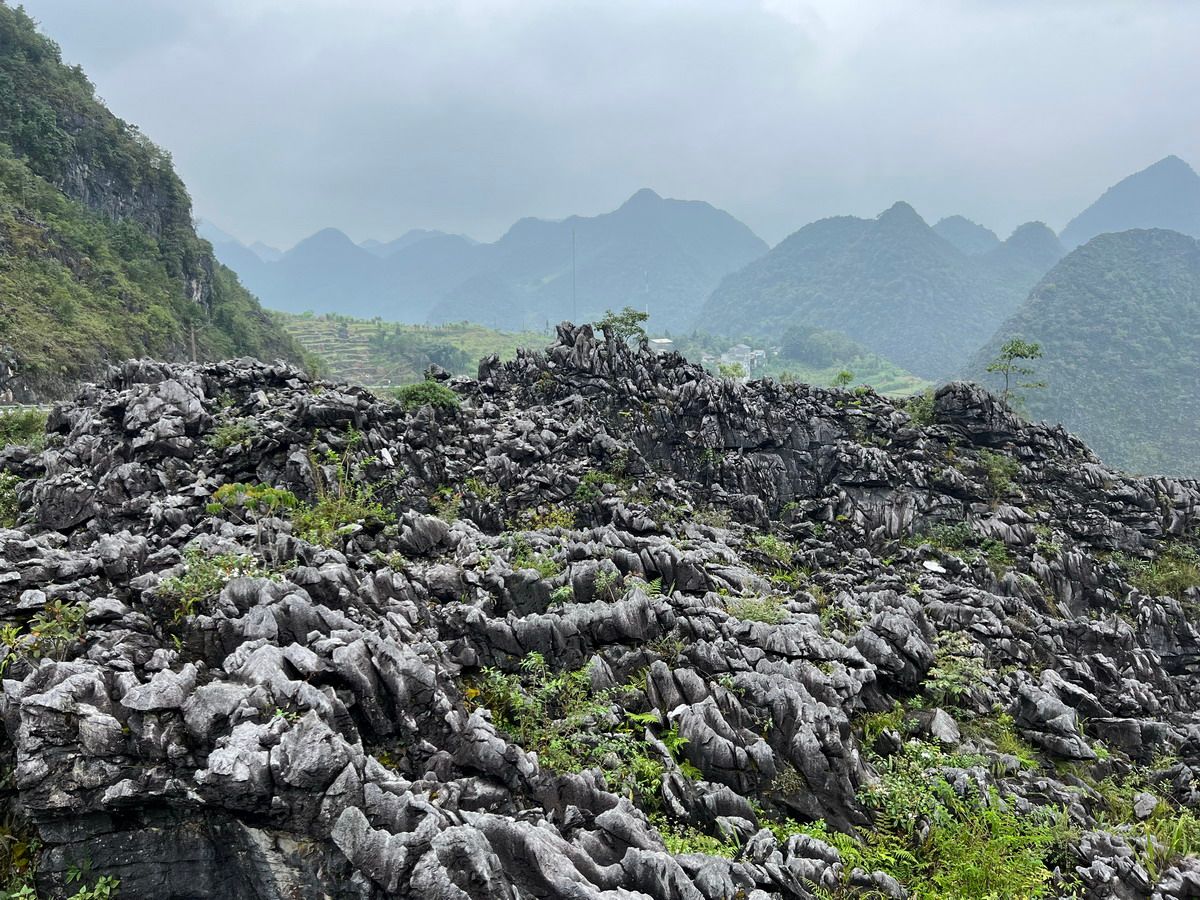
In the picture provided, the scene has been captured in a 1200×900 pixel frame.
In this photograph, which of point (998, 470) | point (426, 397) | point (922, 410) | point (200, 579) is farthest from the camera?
point (922, 410)

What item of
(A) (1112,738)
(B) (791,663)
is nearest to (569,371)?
(B) (791,663)

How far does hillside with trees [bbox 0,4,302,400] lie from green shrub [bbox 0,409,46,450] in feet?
45.5

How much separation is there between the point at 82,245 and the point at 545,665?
66026 mm

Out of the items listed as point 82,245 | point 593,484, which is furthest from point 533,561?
point 82,245

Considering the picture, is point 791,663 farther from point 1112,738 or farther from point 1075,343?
point 1075,343

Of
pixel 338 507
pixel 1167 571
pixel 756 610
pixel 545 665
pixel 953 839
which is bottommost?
pixel 953 839

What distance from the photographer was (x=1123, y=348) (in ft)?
316

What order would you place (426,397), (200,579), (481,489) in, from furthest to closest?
(426,397), (481,489), (200,579)

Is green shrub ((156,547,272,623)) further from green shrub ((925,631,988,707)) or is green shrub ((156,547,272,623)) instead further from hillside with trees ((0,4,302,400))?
hillside with trees ((0,4,302,400))

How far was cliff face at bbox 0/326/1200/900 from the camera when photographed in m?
7.39

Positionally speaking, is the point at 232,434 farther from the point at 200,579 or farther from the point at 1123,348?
the point at 1123,348

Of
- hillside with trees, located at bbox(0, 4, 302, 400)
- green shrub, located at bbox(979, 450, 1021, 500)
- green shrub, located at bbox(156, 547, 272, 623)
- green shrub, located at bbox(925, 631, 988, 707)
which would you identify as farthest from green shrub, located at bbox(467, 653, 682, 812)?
hillside with trees, located at bbox(0, 4, 302, 400)

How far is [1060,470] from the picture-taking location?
2827 cm

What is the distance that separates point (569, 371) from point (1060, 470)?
2480 cm
